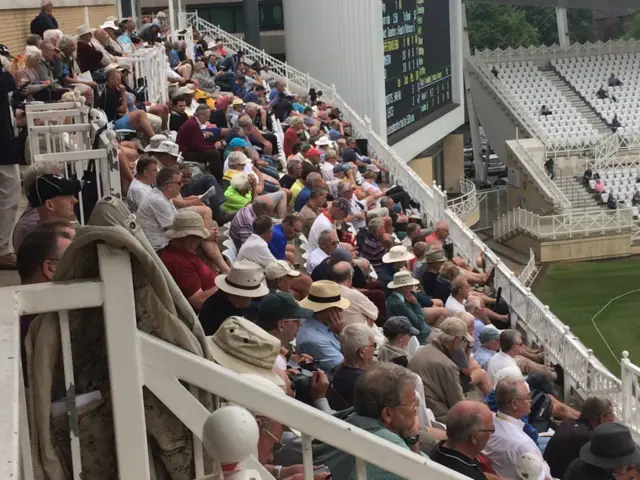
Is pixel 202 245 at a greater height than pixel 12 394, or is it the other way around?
pixel 12 394

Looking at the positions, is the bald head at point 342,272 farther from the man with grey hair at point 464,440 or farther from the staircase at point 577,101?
the staircase at point 577,101

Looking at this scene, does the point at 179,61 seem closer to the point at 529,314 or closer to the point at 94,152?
the point at 529,314

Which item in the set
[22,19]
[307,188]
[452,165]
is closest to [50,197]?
[307,188]

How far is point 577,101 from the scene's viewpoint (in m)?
35.6

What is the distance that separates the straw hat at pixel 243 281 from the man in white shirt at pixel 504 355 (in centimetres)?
261

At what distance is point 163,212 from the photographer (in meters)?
6.17

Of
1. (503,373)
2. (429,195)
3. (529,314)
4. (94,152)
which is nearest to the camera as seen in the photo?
(94,152)

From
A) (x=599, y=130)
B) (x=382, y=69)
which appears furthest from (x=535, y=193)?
(x=382, y=69)

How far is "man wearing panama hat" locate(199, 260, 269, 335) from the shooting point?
4.90m

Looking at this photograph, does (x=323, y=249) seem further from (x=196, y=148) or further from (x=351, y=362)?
(x=351, y=362)

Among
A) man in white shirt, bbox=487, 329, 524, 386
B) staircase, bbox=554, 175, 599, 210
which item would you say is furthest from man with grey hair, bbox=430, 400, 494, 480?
staircase, bbox=554, 175, 599, 210

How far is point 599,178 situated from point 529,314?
1955cm

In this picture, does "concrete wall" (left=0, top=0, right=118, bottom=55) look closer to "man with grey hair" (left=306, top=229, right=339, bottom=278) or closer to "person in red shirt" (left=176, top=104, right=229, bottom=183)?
"person in red shirt" (left=176, top=104, right=229, bottom=183)

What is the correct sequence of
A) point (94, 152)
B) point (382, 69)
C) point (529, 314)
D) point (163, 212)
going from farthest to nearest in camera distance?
point (382, 69) → point (529, 314) → point (163, 212) → point (94, 152)
